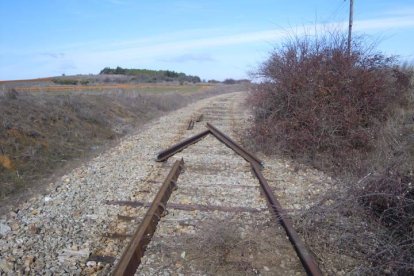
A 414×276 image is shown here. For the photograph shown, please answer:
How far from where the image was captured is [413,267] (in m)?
3.63

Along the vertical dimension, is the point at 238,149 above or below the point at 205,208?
above

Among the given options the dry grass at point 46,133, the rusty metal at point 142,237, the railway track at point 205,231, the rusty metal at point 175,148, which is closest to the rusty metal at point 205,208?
the railway track at point 205,231

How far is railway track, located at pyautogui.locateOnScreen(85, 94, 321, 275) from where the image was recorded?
161 inches

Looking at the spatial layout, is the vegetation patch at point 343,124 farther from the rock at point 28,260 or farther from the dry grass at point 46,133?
the dry grass at point 46,133

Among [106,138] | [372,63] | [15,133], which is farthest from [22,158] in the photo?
[372,63]

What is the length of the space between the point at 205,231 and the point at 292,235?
110 cm

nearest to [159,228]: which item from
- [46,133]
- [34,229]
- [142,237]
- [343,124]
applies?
[142,237]

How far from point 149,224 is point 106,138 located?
29.7 ft

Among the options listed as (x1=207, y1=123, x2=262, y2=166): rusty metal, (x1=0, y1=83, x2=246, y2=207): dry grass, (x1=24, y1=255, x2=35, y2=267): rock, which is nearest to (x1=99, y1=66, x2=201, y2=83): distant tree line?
(x1=0, y1=83, x2=246, y2=207): dry grass

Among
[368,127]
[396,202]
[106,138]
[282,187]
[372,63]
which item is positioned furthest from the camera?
[106,138]

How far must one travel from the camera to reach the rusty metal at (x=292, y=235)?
390 cm

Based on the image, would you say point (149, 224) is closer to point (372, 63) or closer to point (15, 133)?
point (15, 133)

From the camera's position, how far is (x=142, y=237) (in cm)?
446

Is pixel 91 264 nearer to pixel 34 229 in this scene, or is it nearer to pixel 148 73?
pixel 34 229
